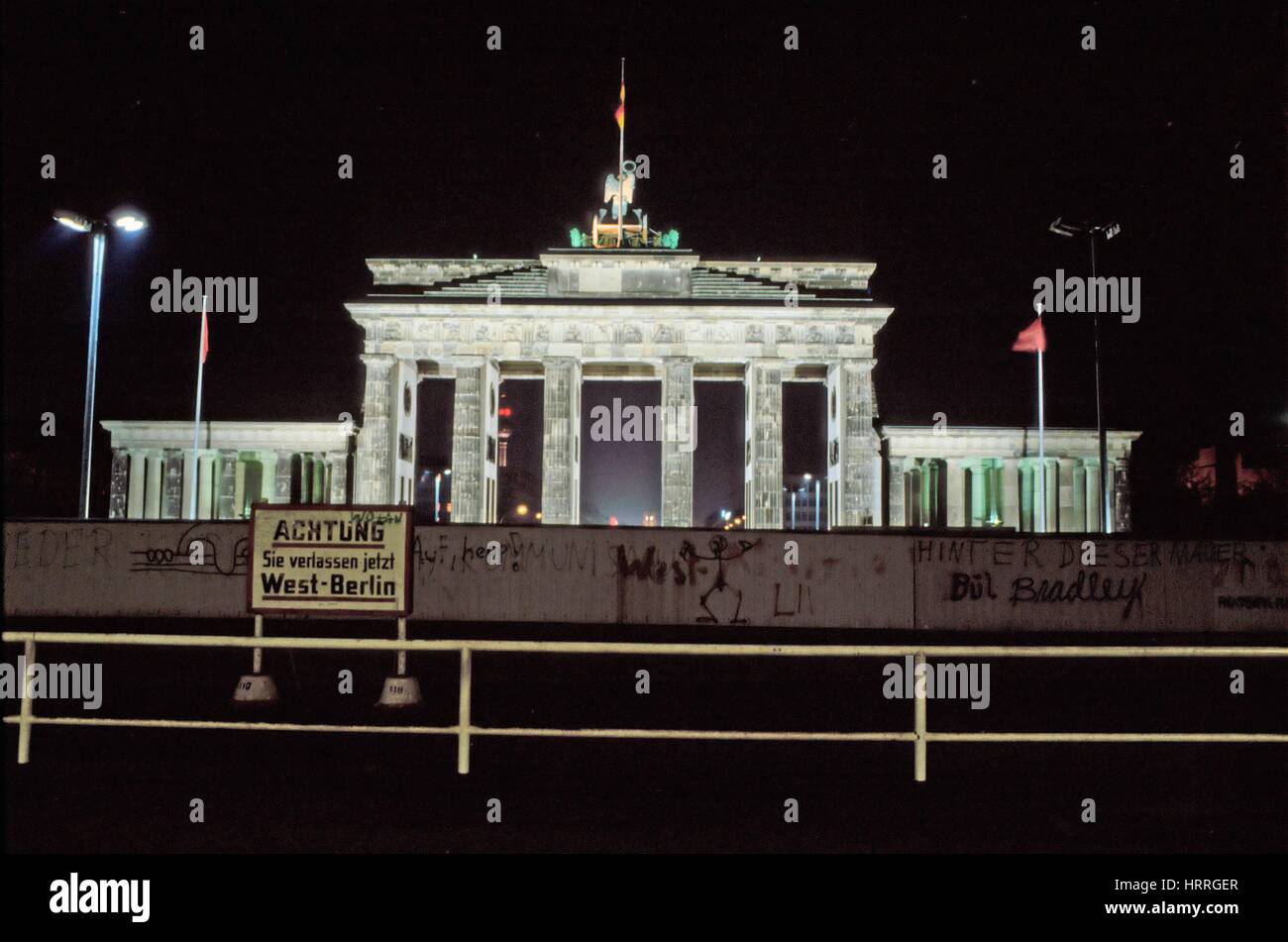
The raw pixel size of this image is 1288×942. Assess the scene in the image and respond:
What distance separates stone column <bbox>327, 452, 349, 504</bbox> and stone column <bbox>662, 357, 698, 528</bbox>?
1427cm

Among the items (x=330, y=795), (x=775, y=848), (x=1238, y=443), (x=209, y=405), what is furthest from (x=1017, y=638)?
(x=1238, y=443)

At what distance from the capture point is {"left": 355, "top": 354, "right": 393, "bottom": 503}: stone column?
42688 millimetres

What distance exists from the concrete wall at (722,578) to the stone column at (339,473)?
24.7 metres

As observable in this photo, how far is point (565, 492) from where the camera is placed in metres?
43.7

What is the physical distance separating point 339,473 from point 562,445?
397 inches

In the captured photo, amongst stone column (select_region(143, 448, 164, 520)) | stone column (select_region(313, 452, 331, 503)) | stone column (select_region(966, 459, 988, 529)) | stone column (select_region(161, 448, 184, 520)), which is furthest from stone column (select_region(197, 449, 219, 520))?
stone column (select_region(966, 459, 988, 529))

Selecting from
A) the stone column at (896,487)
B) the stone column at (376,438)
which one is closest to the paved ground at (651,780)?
the stone column at (376,438)

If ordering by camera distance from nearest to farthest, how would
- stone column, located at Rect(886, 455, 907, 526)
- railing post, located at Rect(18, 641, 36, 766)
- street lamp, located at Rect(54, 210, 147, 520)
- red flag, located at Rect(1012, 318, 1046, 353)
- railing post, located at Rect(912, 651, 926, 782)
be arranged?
railing post, located at Rect(912, 651, 926, 782) < railing post, located at Rect(18, 641, 36, 766) < street lamp, located at Rect(54, 210, 147, 520) < red flag, located at Rect(1012, 318, 1046, 353) < stone column, located at Rect(886, 455, 907, 526)

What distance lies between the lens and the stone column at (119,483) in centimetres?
4284

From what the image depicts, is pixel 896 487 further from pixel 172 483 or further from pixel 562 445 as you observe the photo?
pixel 172 483

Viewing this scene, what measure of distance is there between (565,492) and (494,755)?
111 ft

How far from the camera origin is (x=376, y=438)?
4341cm

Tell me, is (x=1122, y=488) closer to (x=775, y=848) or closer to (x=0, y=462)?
(x=775, y=848)

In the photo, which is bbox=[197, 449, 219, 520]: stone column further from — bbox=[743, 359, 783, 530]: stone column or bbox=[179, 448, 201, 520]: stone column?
bbox=[743, 359, 783, 530]: stone column
